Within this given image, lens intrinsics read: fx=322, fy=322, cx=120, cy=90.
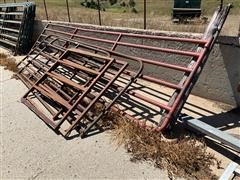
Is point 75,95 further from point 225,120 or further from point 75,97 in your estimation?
point 225,120

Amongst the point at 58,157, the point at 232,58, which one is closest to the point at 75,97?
the point at 58,157

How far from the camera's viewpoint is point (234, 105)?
5.76m

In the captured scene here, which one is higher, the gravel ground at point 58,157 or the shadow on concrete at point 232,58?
the shadow on concrete at point 232,58

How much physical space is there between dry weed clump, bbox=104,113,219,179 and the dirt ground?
0.12 metres

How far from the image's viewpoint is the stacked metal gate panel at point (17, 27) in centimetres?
1123

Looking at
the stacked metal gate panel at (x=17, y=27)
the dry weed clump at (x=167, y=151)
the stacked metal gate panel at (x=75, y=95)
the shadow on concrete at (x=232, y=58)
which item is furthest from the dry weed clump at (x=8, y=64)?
the shadow on concrete at (x=232, y=58)

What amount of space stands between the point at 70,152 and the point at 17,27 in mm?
8877

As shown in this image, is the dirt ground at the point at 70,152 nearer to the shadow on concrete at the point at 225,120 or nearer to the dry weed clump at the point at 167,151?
the shadow on concrete at the point at 225,120

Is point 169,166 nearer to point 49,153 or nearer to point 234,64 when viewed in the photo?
point 49,153

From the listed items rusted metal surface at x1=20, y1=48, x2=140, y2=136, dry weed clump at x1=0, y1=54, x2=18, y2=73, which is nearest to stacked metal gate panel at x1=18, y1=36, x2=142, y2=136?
rusted metal surface at x1=20, y1=48, x2=140, y2=136

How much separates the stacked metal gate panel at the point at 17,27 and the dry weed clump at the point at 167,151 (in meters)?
7.53

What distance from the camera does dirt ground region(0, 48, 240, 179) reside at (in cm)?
405

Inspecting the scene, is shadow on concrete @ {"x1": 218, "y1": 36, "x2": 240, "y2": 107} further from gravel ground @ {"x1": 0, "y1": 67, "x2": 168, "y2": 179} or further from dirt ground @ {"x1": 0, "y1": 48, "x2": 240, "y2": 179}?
gravel ground @ {"x1": 0, "y1": 67, "x2": 168, "y2": 179}

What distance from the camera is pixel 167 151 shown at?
13.8ft
